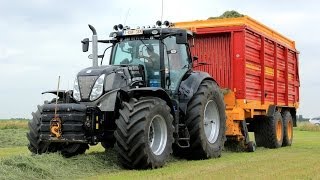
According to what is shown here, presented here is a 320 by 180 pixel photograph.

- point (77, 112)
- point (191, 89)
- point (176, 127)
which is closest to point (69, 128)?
point (77, 112)

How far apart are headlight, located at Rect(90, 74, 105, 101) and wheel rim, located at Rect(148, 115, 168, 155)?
3.58 ft

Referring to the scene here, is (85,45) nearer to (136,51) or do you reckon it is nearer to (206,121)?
(136,51)

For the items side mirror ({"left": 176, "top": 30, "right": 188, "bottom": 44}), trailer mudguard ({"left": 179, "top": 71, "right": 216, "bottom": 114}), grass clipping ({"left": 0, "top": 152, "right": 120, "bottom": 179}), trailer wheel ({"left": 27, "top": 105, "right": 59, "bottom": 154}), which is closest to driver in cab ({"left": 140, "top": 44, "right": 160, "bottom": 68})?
side mirror ({"left": 176, "top": 30, "right": 188, "bottom": 44})

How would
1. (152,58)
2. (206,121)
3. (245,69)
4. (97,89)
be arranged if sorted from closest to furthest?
(97,89)
(152,58)
(206,121)
(245,69)

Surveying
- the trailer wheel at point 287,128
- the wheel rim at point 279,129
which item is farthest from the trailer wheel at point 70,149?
the trailer wheel at point 287,128

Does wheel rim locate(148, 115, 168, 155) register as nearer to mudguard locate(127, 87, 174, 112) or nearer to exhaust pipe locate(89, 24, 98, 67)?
mudguard locate(127, 87, 174, 112)

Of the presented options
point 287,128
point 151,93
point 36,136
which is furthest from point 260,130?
point 36,136

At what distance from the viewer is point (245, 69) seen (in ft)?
A: 47.0

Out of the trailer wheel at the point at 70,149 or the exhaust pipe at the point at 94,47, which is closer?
the trailer wheel at the point at 70,149

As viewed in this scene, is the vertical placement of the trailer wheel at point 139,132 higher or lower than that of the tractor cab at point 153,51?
lower

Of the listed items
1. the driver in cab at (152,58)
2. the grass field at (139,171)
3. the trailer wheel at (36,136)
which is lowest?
the grass field at (139,171)

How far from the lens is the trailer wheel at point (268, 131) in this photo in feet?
52.8

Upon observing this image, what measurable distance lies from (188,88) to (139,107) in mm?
2370

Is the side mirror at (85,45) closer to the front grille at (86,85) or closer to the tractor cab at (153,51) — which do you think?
the tractor cab at (153,51)
